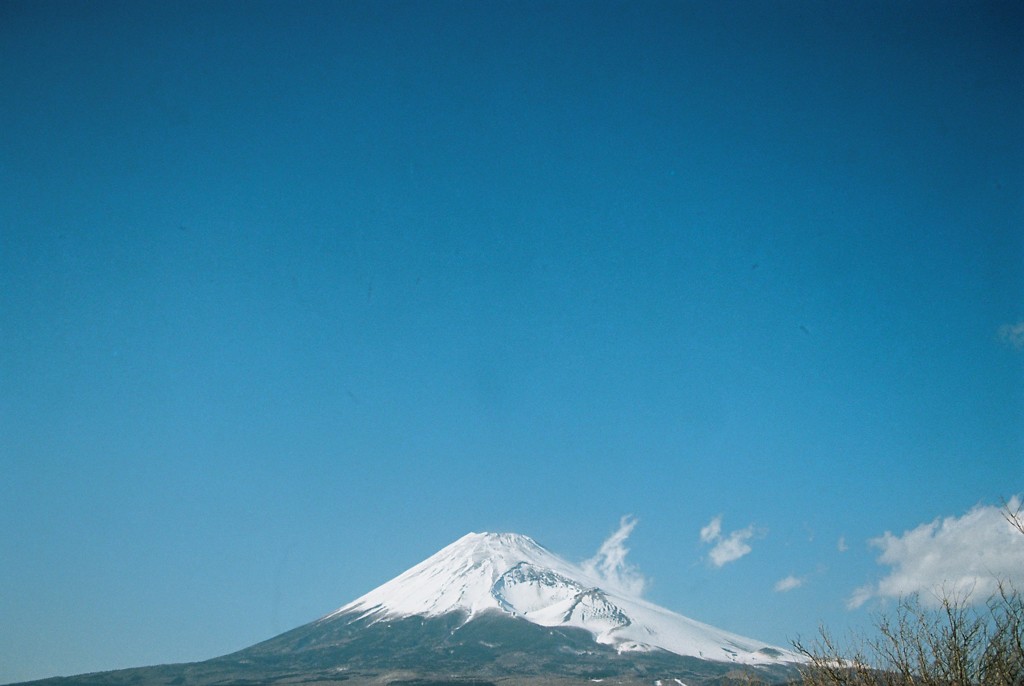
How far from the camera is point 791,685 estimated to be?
22406 mm

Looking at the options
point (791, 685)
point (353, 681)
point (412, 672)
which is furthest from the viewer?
point (412, 672)

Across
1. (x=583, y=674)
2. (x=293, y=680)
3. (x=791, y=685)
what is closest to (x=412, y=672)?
(x=293, y=680)

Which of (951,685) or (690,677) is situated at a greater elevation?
(951,685)

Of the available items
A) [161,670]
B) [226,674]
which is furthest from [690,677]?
[161,670]

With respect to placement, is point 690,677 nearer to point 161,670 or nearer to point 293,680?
point 293,680

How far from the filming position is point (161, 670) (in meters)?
197

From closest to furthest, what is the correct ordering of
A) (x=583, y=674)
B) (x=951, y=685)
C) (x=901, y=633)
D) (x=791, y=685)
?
(x=951, y=685), (x=901, y=633), (x=791, y=685), (x=583, y=674)

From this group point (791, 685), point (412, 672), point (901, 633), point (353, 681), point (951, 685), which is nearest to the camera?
point (951, 685)

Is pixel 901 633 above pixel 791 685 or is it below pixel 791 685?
above

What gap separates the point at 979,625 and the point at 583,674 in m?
185

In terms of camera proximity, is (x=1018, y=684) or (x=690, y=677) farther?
(x=690, y=677)

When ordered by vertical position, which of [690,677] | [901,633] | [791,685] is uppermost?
[901,633]

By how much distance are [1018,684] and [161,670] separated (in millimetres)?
225264

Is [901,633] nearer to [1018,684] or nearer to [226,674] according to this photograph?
[1018,684]
